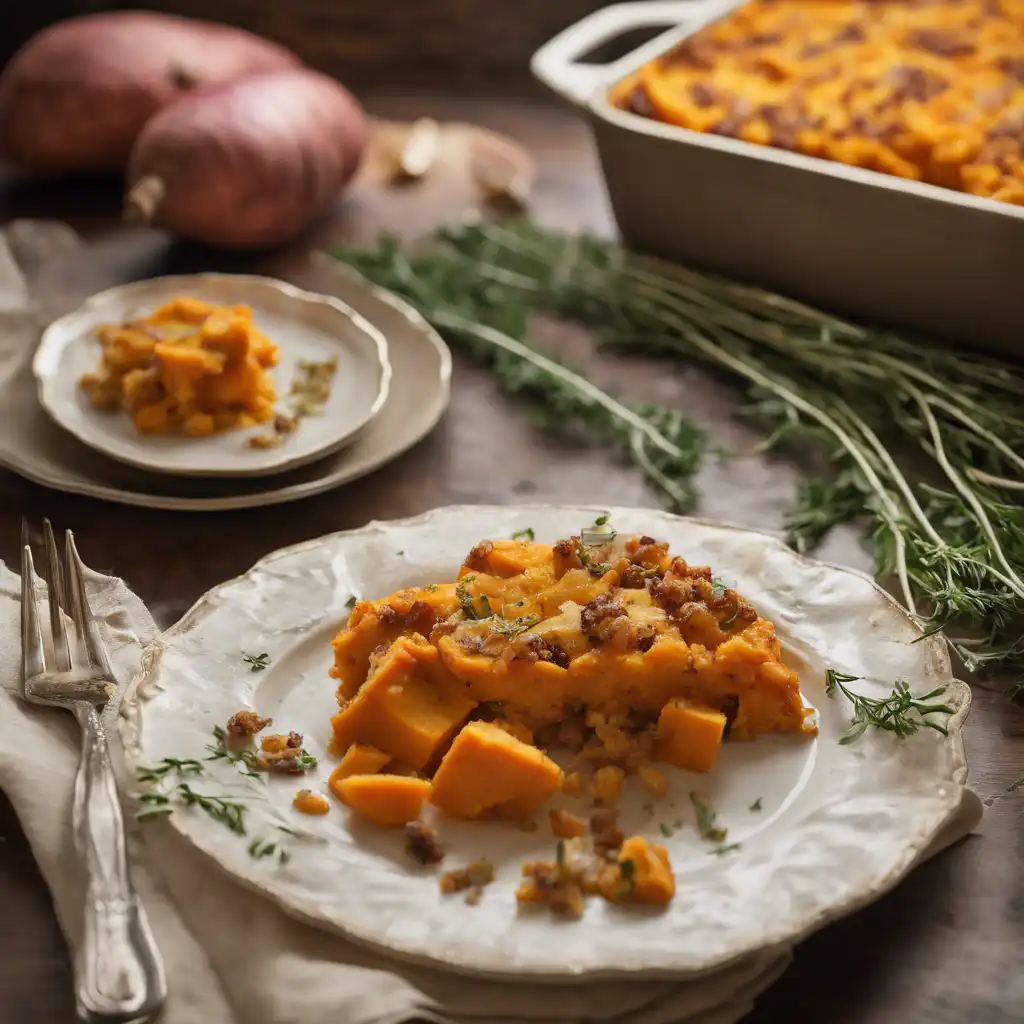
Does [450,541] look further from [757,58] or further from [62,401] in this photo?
[757,58]

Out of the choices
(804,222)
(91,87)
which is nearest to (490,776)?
(804,222)

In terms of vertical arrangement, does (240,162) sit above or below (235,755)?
above

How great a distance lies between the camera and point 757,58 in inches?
94.5

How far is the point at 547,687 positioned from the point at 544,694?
0.01 metres

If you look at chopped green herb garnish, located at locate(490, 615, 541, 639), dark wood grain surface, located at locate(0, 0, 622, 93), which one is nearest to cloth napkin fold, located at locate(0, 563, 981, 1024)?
chopped green herb garnish, located at locate(490, 615, 541, 639)

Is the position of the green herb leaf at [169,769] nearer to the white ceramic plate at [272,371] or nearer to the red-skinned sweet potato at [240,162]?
the white ceramic plate at [272,371]

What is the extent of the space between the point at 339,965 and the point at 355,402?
101cm

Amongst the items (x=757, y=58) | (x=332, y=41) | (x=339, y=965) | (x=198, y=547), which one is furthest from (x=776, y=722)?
(x=332, y=41)

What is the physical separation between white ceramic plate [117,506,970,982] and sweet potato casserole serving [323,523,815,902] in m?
0.03

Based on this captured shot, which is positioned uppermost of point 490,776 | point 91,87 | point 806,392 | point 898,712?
point 91,87

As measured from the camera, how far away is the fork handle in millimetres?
1081

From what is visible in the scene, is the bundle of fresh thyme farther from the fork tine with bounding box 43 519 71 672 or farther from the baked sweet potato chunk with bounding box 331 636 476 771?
the fork tine with bounding box 43 519 71 672

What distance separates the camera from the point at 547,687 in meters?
1.31

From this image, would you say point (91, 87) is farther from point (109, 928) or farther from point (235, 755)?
point (109, 928)
